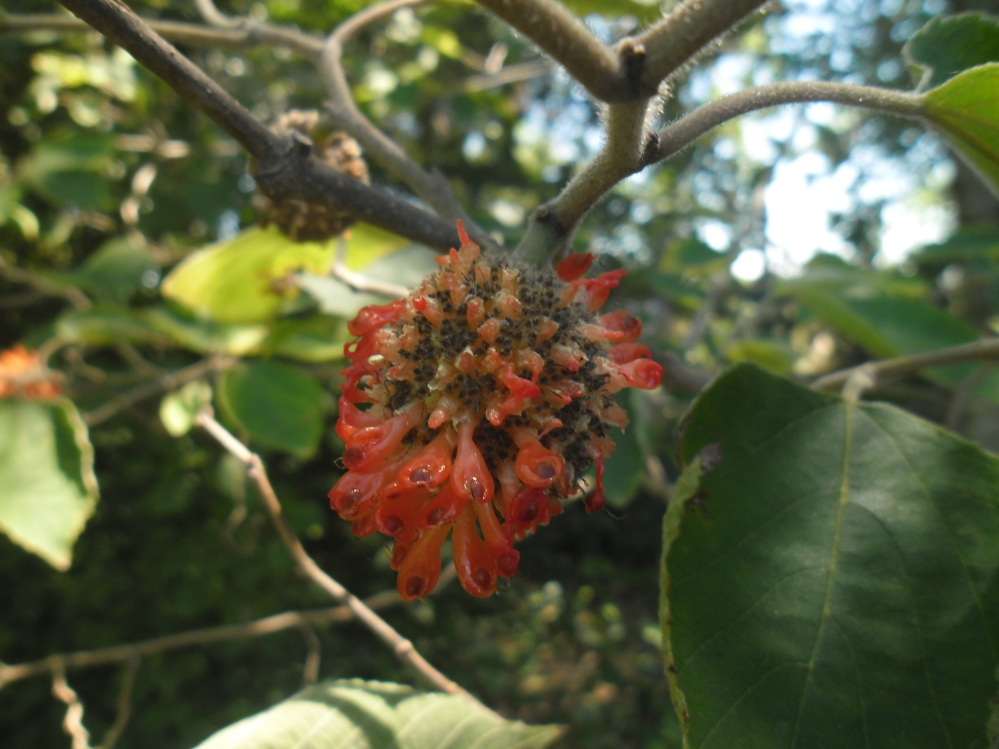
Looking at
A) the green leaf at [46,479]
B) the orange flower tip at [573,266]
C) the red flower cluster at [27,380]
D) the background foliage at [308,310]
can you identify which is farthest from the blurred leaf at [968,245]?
the red flower cluster at [27,380]

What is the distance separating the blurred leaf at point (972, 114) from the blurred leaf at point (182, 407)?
2.66 metres

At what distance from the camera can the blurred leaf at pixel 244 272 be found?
2396 millimetres

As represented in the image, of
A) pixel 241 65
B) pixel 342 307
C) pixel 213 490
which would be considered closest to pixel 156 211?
pixel 241 65

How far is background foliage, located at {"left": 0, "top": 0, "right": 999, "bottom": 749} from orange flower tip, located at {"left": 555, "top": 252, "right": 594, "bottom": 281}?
432 millimetres

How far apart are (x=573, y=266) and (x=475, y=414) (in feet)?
0.98

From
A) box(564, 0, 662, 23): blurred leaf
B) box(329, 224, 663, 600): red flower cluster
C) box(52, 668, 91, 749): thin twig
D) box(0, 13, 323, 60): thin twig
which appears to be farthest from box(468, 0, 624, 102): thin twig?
box(52, 668, 91, 749): thin twig

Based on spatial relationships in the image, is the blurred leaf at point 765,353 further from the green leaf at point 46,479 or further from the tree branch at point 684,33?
the green leaf at point 46,479

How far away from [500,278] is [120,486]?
225 inches

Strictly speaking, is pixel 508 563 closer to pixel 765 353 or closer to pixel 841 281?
pixel 765 353

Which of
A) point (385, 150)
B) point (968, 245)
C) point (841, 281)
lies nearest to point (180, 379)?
point (385, 150)

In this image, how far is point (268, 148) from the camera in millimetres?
1047

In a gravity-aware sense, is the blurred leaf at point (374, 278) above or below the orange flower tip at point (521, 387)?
below

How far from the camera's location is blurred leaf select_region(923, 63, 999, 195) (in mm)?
1021

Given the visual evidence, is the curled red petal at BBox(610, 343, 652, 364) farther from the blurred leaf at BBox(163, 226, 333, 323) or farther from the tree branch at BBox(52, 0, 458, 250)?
the blurred leaf at BBox(163, 226, 333, 323)
